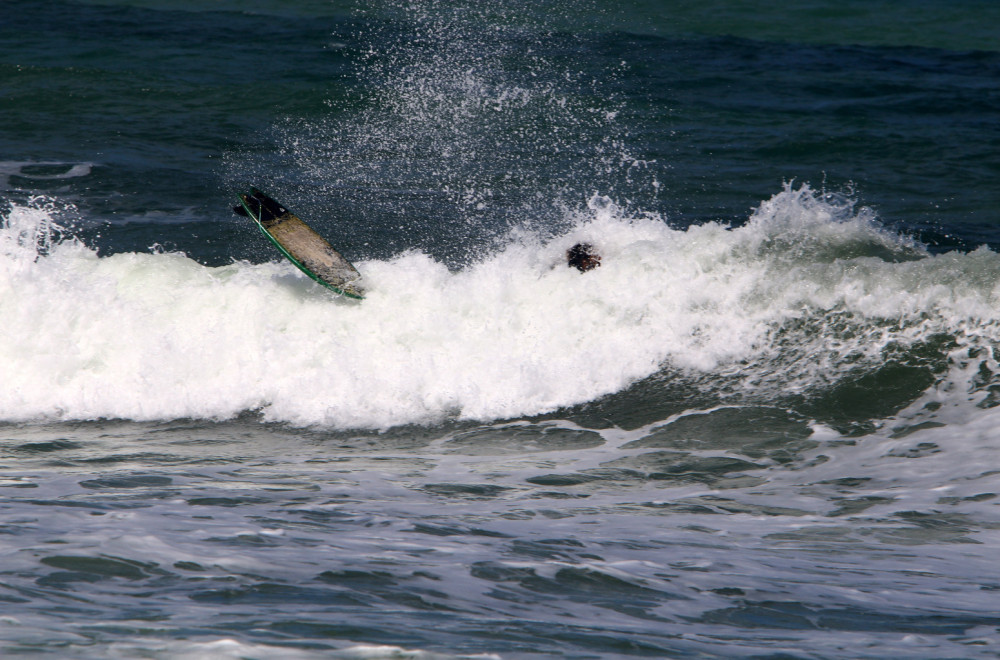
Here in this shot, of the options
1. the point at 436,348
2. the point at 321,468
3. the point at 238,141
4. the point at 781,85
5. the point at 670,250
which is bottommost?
the point at 321,468

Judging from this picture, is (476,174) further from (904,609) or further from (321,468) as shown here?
(904,609)

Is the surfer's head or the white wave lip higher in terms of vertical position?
the surfer's head

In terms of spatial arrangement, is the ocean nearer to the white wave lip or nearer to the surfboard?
the white wave lip

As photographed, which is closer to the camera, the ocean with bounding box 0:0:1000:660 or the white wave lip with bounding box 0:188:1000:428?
the ocean with bounding box 0:0:1000:660

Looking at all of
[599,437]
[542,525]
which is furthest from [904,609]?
[599,437]

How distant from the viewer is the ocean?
4867 mm

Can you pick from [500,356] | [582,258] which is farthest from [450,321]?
[582,258]

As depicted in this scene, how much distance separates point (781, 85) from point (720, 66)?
1.69 m

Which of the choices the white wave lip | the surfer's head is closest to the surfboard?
the white wave lip

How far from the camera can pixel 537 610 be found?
4734 millimetres

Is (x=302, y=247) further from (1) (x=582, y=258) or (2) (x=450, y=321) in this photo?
(1) (x=582, y=258)

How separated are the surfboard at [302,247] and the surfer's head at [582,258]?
2404mm

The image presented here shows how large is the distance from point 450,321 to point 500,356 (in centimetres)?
79

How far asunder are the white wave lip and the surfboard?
9.8 inches
